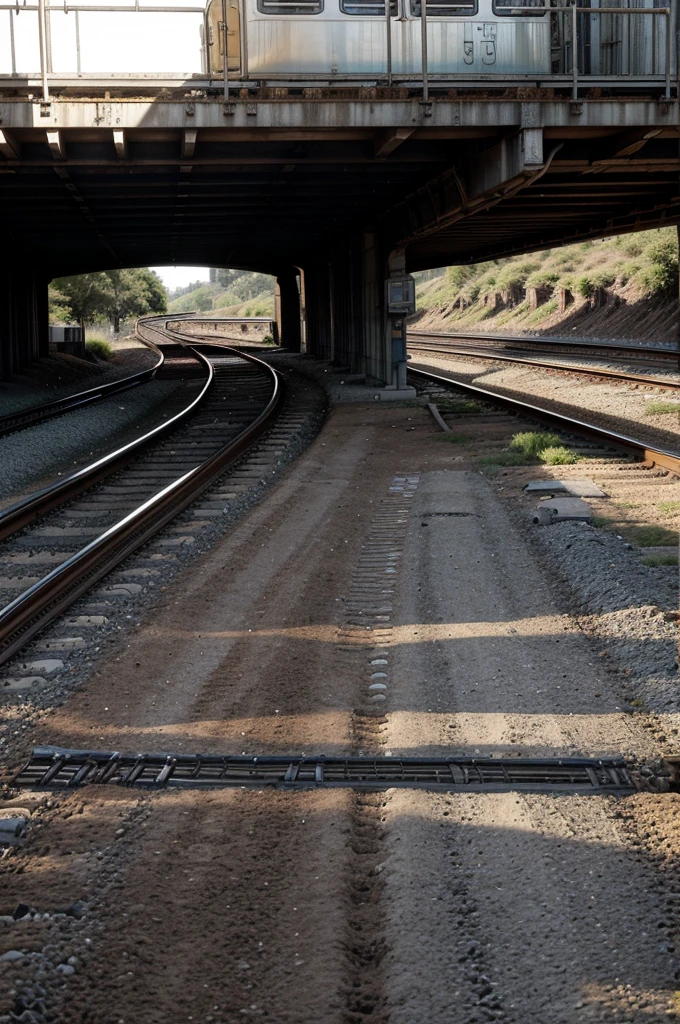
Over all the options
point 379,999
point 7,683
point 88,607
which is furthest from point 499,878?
point 88,607

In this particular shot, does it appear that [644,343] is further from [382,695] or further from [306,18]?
[382,695]

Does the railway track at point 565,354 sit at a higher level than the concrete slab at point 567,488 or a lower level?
higher

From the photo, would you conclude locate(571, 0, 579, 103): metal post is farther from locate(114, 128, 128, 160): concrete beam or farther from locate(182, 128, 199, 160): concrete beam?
locate(114, 128, 128, 160): concrete beam

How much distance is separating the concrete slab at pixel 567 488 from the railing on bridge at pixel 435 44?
24.2ft

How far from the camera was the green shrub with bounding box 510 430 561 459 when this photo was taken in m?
16.4

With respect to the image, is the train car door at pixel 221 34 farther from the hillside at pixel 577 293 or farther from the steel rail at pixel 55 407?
the hillside at pixel 577 293

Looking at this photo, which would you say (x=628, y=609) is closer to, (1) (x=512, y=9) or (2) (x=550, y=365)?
(1) (x=512, y=9)

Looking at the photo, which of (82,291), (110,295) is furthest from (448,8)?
(110,295)

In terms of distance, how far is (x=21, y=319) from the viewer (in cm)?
3709

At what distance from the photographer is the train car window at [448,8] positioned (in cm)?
1886

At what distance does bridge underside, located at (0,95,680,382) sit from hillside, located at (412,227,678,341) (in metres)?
12.7

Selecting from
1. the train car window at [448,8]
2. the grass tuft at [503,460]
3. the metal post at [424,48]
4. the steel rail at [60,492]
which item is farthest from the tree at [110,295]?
the grass tuft at [503,460]

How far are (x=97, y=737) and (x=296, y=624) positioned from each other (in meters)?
2.32

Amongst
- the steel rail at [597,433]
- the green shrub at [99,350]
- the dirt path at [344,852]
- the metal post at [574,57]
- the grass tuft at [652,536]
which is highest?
the metal post at [574,57]
